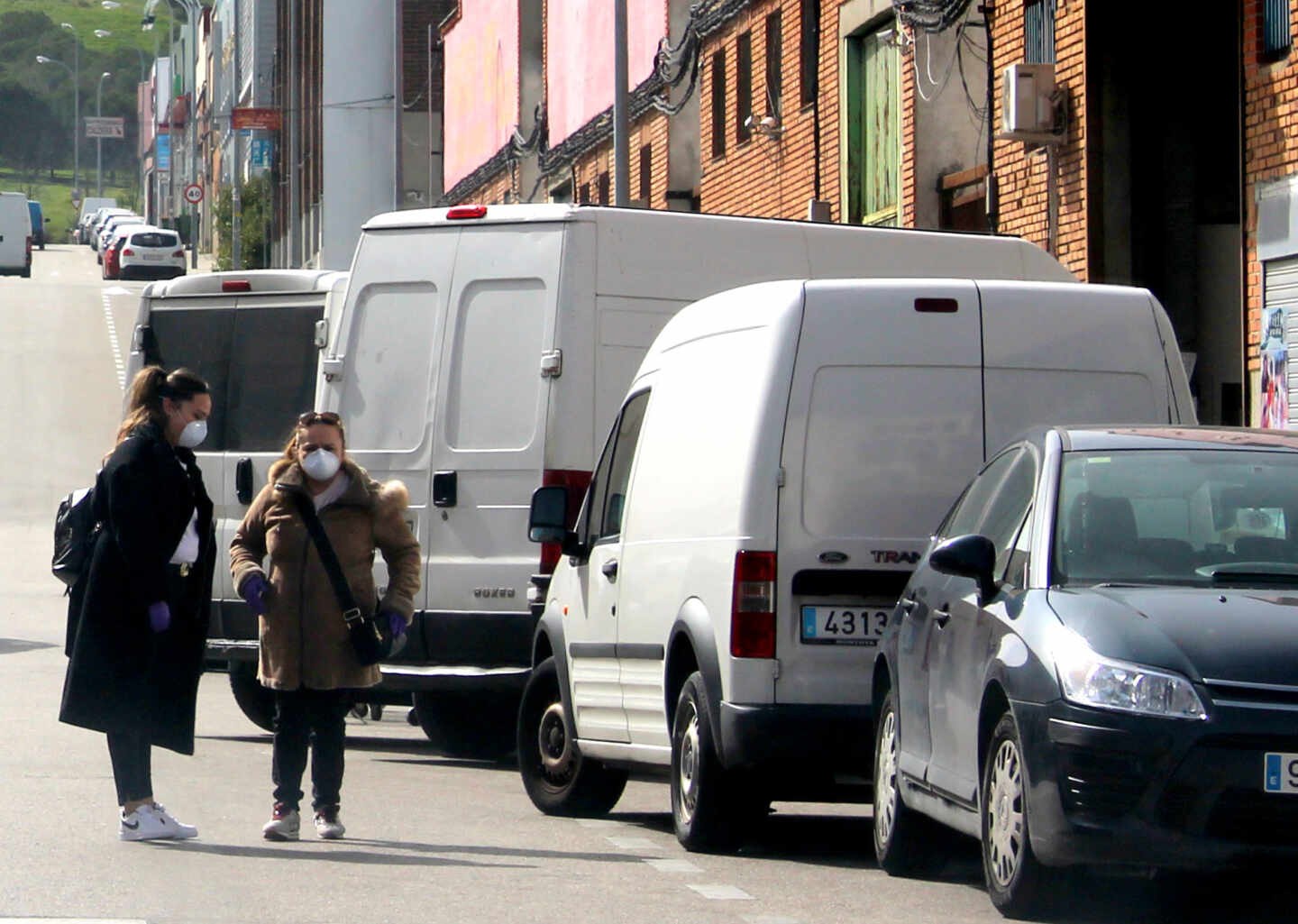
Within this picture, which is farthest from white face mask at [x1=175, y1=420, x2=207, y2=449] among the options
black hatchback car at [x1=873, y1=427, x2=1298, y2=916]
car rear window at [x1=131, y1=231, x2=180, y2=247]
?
car rear window at [x1=131, y1=231, x2=180, y2=247]

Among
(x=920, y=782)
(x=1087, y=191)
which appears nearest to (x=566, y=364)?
(x=920, y=782)

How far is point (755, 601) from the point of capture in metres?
9.07

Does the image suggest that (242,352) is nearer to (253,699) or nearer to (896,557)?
(253,699)

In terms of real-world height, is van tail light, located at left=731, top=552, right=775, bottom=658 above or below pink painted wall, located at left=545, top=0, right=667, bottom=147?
below

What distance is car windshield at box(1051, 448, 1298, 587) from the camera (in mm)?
7805

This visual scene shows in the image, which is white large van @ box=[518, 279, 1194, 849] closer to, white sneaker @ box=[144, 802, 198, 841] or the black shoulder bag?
the black shoulder bag

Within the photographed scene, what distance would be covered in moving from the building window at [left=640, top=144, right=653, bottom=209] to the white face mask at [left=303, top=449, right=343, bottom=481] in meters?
24.4

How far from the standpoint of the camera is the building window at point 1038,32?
63.5 feet

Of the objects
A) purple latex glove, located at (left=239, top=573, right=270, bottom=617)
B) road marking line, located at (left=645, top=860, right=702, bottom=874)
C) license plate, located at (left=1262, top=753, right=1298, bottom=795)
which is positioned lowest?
road marking line, located at (left=645, top=860, right=702, bottom=874)

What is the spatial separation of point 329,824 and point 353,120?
7121 centimetres

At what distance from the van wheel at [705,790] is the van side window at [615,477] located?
4.44 ft

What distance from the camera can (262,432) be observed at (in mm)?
16219

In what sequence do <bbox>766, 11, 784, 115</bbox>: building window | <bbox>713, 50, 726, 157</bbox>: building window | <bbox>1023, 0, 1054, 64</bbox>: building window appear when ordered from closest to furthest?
1. <bbox>1023, 0, 1054, 64</bbox>: building window
2. <bbox>766, 11, 784, 115</bbox>: building window
3. <bbox>713, 50, 726, 157</bbox>: building window

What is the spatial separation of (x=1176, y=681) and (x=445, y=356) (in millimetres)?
6434
